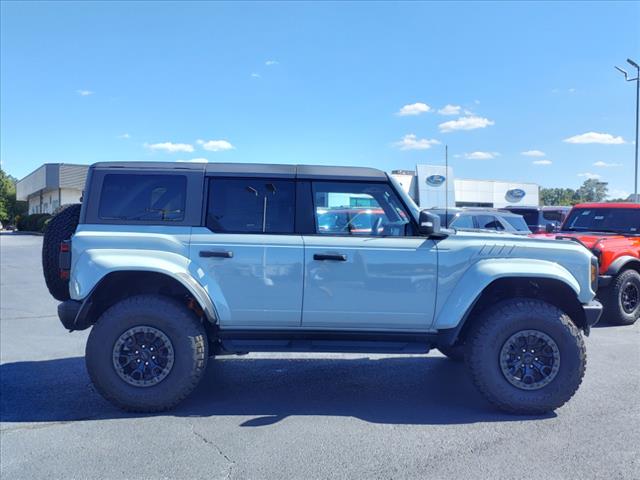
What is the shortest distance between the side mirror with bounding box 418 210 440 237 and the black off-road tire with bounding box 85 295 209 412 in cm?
215

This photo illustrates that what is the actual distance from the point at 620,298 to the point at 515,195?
1921 inches

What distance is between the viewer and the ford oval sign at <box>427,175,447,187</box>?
39188 millimetres

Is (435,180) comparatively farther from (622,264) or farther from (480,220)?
(622,264)

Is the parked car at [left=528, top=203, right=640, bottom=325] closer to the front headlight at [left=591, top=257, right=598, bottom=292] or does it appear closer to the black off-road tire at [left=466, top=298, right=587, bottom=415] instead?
the front headlight at [left=591, top=257, right=598, bottom=292]

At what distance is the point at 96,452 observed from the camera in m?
3.97

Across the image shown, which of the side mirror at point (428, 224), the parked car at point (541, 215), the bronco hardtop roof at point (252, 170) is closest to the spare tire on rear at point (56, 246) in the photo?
the bronco hardtop roof at point (252, 170)

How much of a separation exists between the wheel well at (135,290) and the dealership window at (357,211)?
4.40 ft

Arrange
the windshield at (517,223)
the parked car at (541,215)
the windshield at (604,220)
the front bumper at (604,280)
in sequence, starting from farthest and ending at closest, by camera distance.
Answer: the parked car at (541,215), the windshield at (517,223), the windshield at (604,220), the front bumper at (604,280)

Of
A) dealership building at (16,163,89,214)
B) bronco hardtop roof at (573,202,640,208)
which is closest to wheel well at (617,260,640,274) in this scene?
bronco hardtop roof at (573,202,640,208)

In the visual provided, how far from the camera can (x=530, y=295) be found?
5102mm

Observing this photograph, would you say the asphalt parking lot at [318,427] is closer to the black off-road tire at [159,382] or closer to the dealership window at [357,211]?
the black off-road tire at [159,382]

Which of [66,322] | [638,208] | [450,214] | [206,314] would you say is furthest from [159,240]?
[450,214]

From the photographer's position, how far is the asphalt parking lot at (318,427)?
147 inches

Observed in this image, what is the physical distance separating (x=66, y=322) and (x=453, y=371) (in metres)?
4.02
